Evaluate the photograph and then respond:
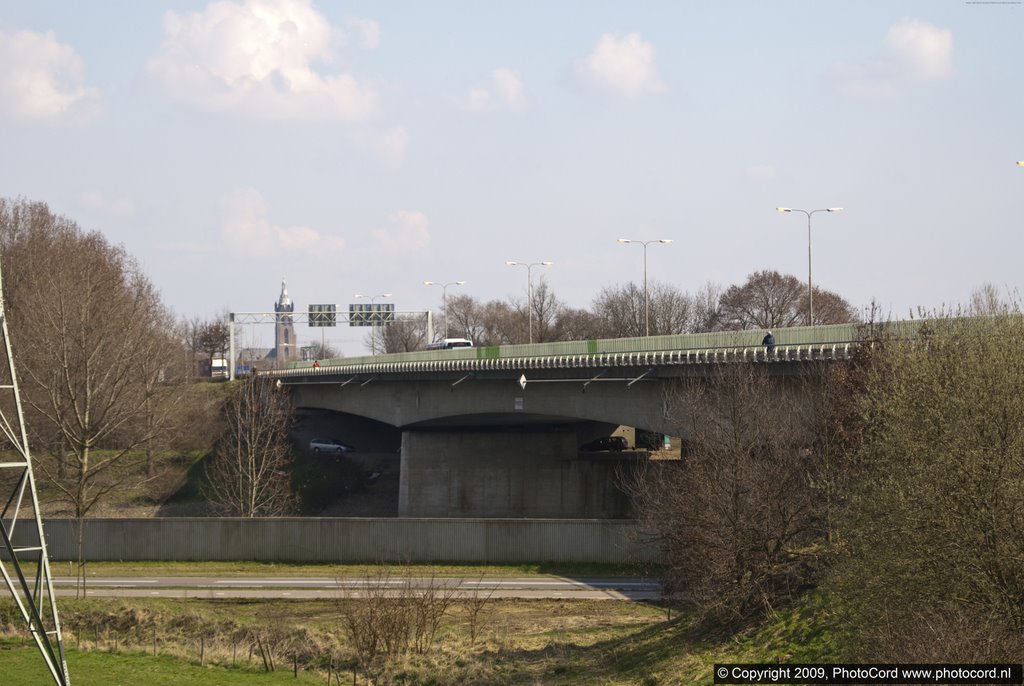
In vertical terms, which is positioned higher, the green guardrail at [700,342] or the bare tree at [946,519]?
the green guardrail at [700,342]

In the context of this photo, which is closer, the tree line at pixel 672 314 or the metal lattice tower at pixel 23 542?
the metal lattice tower at pixel 23 542

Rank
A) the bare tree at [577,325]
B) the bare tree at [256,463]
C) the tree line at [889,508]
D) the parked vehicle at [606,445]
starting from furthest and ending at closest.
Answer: the bare tree at [577,325], the parked vehicle at [606,445], the bare tree at [256,463], the tree line at [889,508]

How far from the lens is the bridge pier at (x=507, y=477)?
5528cm

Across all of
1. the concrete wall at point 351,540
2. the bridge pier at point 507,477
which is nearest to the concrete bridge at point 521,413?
the bridge pier at point 507,477

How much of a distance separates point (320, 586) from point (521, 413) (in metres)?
18.8

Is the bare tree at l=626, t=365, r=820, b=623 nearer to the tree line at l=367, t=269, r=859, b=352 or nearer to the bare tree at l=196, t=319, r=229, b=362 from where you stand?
the tree line at l=367, t=269, r=859, b=352

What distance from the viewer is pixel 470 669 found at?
79.7 feet

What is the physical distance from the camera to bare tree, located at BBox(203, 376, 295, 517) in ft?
164

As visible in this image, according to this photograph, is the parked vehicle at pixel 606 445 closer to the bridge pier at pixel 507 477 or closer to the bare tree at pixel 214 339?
the bridge pier at pixel 507 477

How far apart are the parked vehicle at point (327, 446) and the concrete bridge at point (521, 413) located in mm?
9645

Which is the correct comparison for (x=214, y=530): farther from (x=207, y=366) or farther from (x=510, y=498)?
(x=207, y=366)

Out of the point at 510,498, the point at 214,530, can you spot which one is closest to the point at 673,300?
the point at 510,498

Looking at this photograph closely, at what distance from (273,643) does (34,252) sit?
51675 mm

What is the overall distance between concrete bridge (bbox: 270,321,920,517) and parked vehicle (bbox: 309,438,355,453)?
965 centimetres
